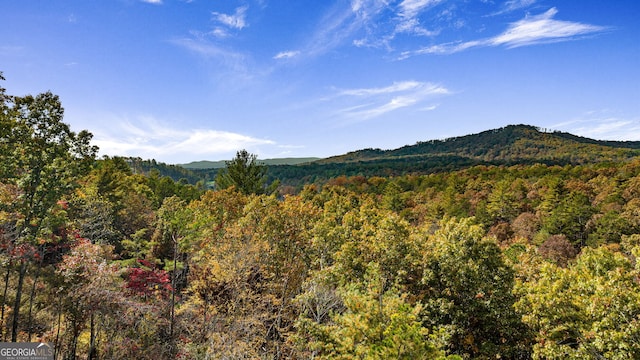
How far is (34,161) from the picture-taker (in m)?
18.8

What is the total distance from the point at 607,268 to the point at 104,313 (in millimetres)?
26318

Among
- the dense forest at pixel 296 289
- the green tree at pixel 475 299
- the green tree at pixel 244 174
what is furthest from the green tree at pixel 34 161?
the green tree at pixel 244 174

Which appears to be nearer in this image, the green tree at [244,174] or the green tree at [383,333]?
the green tree at [383,333]

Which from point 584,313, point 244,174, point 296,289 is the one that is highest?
point 244,174

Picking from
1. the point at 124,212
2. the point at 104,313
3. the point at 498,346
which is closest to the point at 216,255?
the point at 104,313

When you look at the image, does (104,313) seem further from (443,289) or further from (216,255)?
(443,289)

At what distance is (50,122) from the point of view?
63.9 feet

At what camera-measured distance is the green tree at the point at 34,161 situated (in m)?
18.1

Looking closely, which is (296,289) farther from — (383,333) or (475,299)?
(383,333)

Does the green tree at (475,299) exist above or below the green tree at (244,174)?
below

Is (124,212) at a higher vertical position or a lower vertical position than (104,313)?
higher

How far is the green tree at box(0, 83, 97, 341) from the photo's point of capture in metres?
18.1

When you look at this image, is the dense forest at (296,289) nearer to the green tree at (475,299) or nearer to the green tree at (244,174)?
the green tree at (475,299)

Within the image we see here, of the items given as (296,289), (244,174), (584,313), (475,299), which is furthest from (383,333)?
(244,174)
